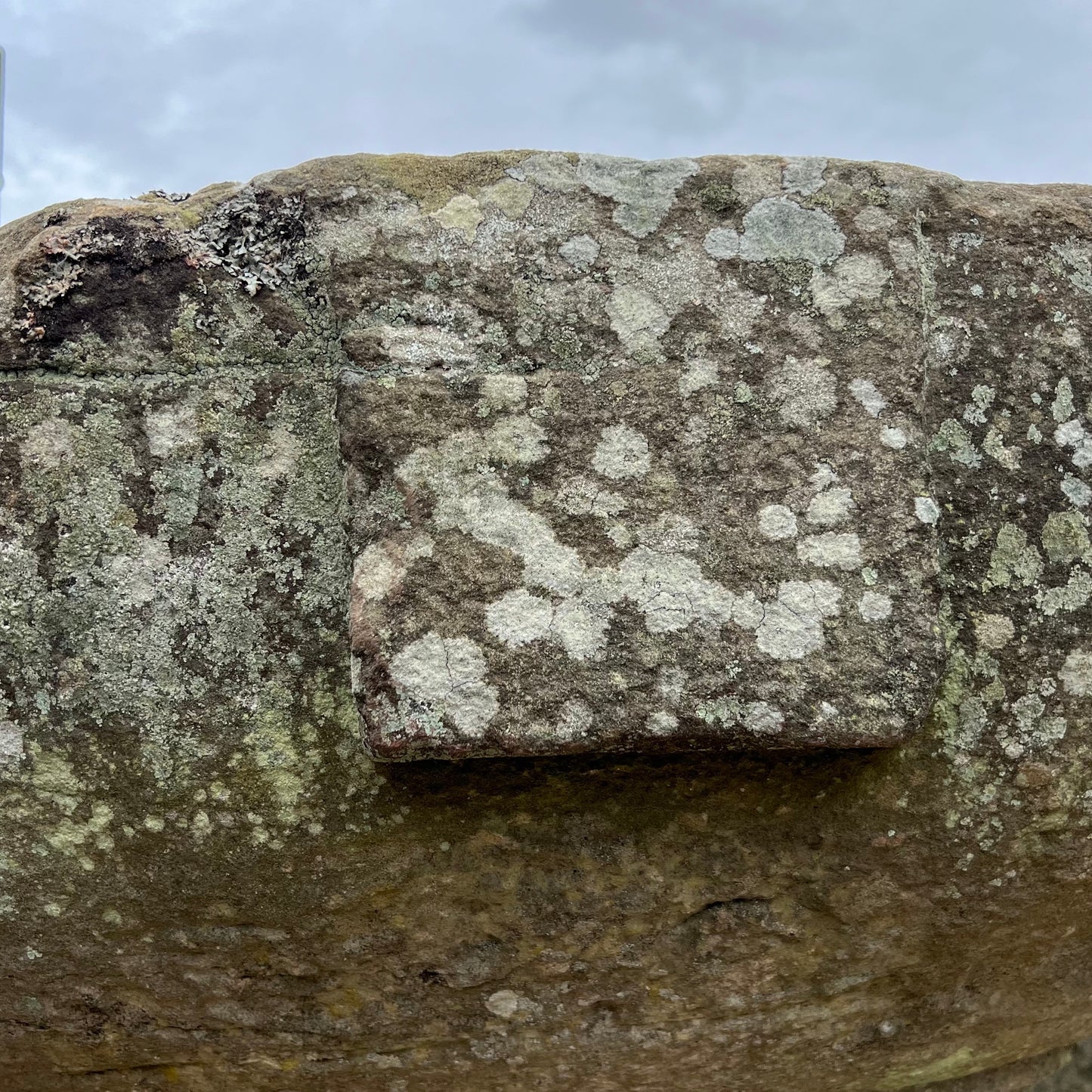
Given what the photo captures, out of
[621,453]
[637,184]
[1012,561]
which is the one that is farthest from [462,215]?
[1012,561]

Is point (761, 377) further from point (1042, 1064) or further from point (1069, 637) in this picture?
point (1042, 1064)

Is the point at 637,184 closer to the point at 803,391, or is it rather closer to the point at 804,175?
the point at 804,175

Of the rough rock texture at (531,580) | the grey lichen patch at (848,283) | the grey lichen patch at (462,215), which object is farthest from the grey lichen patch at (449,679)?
the grey lichen patch at (848,283)

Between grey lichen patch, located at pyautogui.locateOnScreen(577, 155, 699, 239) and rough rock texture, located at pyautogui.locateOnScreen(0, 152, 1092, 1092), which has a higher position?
grey lichen patch, located at pyautogui.locateOnScreen(577, 155, 699, 239)

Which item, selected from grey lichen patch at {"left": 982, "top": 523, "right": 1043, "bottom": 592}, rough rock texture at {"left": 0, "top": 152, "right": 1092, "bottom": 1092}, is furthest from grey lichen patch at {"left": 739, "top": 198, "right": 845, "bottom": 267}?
grey lichen patch at {"left": 982, "top": 523, "right": 1043, "bottom": 592}

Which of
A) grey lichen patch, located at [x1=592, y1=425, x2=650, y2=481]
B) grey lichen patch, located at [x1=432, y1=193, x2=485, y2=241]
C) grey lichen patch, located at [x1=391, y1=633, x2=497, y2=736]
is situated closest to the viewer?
grey lichen patch, located at [x1=391, y1=633, x2=497, y2=736]

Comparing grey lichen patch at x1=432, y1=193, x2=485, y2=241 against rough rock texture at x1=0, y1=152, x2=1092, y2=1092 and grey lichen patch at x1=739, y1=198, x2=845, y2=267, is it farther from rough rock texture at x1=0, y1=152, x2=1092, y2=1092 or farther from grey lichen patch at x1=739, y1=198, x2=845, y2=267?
grey lichen patch at x1=739, y1=198, x2=845, y2=267

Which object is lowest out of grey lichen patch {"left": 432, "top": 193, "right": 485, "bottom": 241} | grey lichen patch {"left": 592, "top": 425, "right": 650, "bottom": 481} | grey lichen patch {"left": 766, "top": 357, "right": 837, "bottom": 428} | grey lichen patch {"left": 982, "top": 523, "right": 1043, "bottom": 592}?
grey lichen patch {"left": 982, "top": 523, "right": 1043, "bottom": 592}

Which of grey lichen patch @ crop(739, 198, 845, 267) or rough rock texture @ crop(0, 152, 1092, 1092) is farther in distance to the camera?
grey lichen patch @ crop(739, 198, 845, 267)

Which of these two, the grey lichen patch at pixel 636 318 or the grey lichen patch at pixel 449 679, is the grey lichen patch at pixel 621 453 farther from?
the grey lichen patch at pixel 449 679
